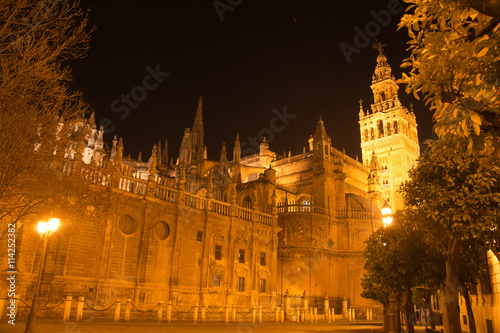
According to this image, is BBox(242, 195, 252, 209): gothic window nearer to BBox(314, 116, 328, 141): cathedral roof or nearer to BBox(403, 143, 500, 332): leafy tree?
BBox(314, 116, 328, 141): cathedral roof

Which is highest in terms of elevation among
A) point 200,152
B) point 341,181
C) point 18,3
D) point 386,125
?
point 386,125

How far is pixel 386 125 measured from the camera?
248 feet

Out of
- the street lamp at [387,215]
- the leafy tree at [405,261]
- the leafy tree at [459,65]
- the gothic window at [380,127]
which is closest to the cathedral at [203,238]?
the street lamp at [387,215]

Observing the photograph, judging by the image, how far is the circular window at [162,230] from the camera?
2405 centimetres

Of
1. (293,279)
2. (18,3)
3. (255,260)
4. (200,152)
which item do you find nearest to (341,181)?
(293,279)

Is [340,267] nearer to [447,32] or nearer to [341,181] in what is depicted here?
[341,181]

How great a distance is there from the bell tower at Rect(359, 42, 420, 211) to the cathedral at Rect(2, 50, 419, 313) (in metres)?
16.9

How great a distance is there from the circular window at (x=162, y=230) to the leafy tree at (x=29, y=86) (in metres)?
10.6

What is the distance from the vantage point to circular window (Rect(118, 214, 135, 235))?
22250 millimetres

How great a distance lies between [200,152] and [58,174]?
107 ft

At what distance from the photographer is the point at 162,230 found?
24.4m

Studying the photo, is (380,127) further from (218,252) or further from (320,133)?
(218,252)

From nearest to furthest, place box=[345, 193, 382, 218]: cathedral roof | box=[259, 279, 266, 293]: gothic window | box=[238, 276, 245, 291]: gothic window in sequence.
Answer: box=[238, 276, 245, 291]: gothic window, box=[259, 279, 266, 293]: gothic window, box=[345, 193, 382, 218]: cathedral roof
